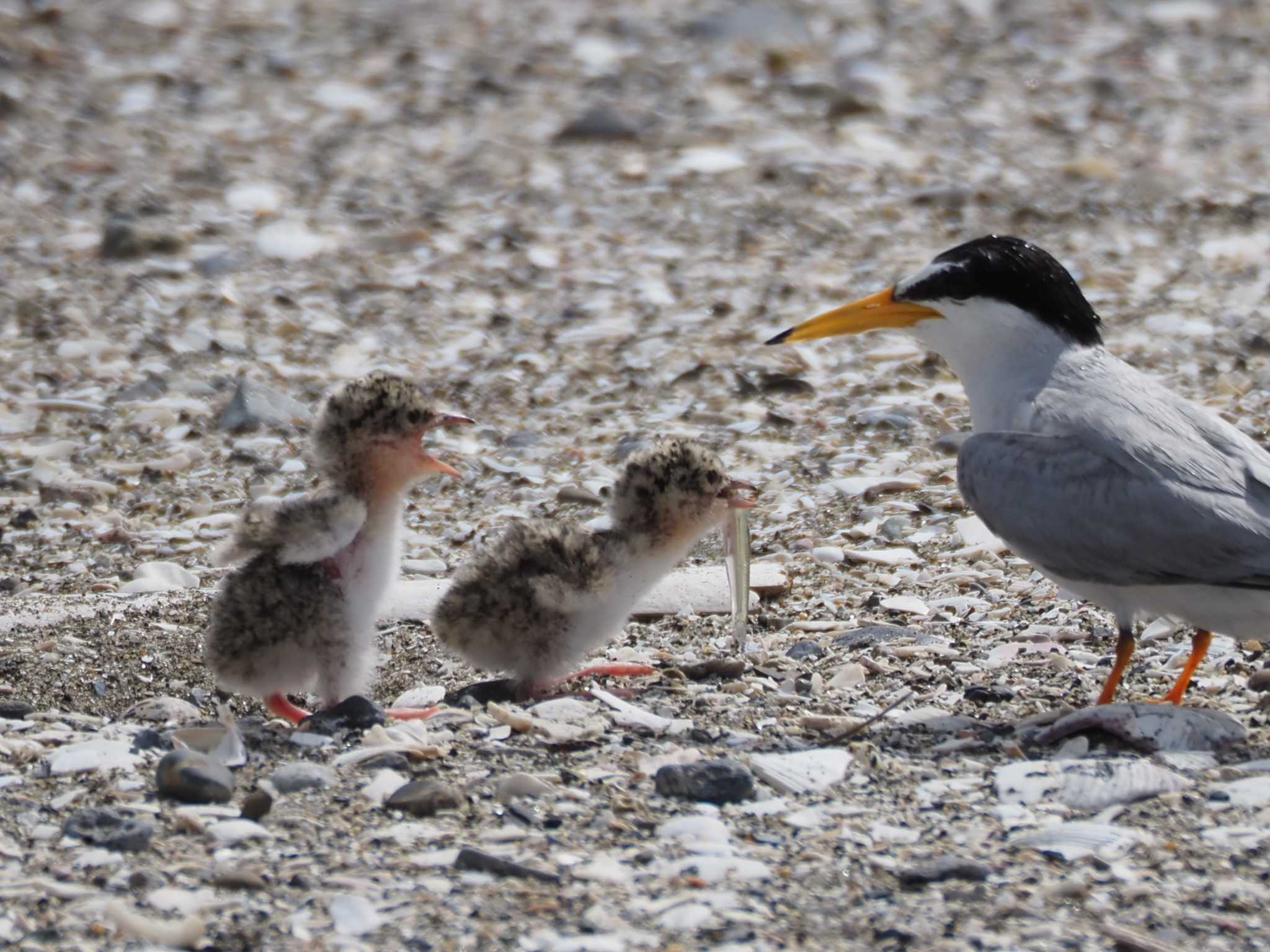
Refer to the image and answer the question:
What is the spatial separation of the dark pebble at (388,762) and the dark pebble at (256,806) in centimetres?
28

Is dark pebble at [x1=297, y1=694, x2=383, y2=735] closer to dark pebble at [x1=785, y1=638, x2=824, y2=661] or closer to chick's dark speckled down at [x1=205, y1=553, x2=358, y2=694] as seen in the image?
chick's dark speckled down at [x1=205, y1=553, x2=358, y2=694]

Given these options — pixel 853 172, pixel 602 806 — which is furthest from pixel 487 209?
pixel 602 806

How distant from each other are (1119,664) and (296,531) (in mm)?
1938

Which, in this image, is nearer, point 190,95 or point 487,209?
point 487,209

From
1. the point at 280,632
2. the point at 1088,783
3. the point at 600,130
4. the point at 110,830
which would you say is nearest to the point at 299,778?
the point at 110,830

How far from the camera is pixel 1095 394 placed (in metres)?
4.44

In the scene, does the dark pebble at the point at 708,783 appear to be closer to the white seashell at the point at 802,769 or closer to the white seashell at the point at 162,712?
the white seashell at the point at 802,769

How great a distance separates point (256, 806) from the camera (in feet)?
11.4

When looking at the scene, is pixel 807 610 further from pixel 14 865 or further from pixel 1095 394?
pixel 14 865

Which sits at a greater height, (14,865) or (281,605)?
(281,605)

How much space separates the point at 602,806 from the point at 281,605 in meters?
1.09

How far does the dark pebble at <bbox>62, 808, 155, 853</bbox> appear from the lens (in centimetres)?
335

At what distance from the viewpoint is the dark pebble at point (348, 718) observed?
13.3 ft

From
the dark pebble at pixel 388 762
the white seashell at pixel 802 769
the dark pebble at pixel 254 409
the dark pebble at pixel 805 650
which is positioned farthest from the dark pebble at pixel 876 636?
the dark pebble at pixel 254 409
